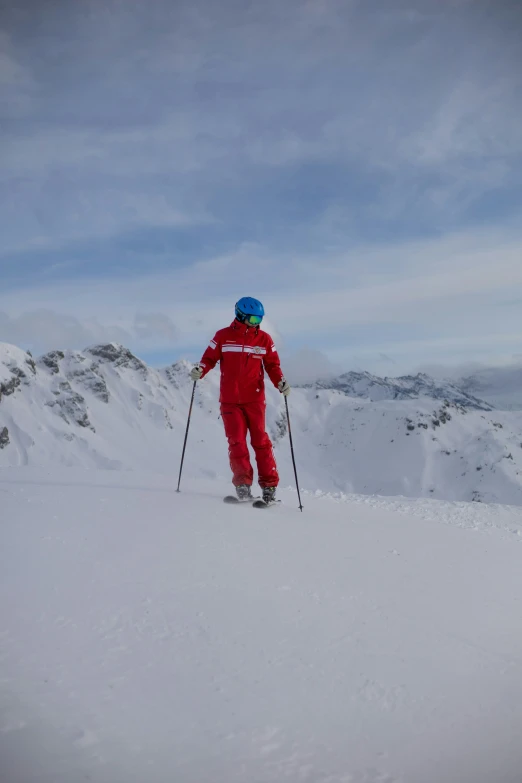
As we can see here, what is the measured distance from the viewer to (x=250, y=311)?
7.75m

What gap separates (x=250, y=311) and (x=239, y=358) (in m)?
0.71

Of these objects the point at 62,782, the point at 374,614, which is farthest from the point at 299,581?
the point at 62,782

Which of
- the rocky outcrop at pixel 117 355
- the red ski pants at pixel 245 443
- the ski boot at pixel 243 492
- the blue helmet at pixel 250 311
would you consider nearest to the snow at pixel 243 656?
the ski boot at pixel 243 492

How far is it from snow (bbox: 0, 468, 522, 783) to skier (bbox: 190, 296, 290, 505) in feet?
6.78

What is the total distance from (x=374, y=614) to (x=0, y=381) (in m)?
111

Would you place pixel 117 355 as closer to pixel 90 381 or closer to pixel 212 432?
pixel 90 381

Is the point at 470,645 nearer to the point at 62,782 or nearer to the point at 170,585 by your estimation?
the point at 170,585

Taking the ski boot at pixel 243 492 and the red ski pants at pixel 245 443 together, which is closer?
the ski boot at pixel 243 492

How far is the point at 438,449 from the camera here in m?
139

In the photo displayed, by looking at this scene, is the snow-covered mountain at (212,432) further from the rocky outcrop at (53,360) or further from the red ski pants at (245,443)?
the red ski pants at (245,443)

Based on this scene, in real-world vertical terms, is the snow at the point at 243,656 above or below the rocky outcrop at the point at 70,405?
below

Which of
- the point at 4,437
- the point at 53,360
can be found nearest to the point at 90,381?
the point at 53,360

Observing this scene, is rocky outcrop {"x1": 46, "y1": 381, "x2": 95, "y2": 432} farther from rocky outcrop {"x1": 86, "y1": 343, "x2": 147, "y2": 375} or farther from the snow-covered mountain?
rocky outcrop {"x1": 86, "y1": 343, "x2": 147, "y2": 375}

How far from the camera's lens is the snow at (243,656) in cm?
233
